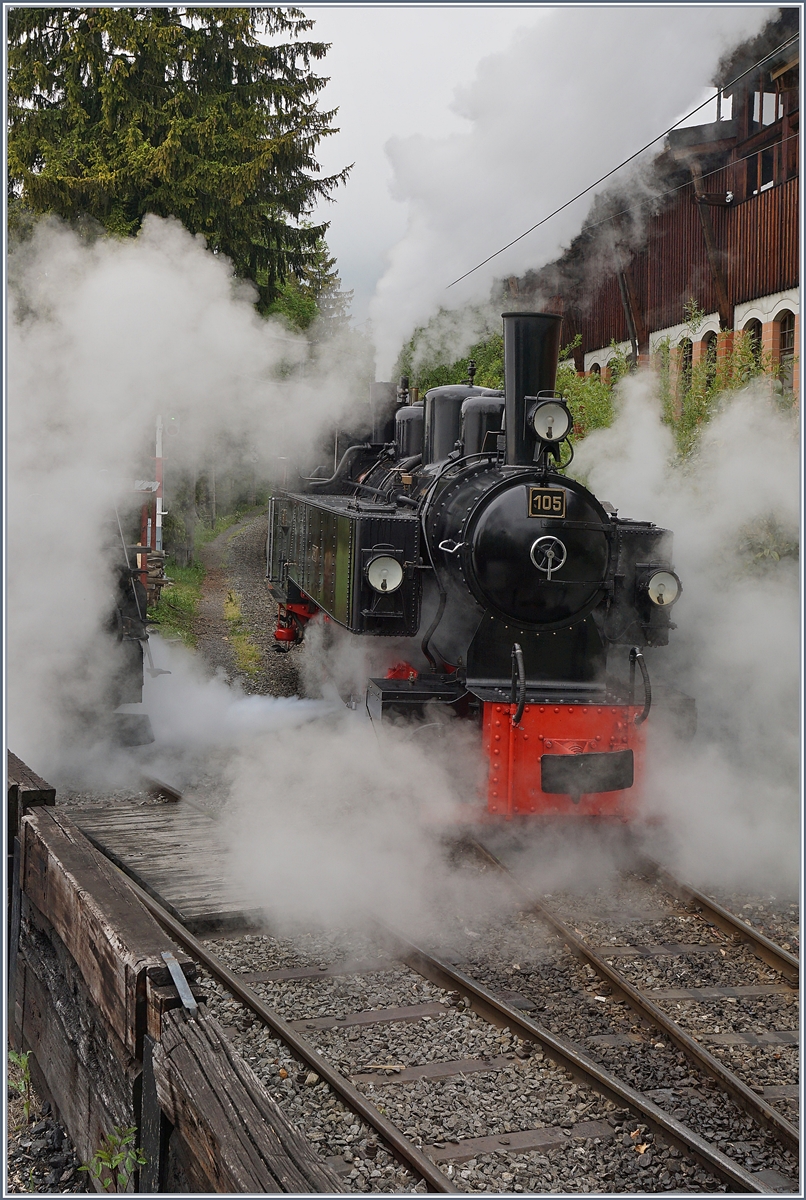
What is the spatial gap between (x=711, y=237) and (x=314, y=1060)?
10793 mm

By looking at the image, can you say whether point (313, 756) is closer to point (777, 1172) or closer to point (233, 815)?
point (233, 815)

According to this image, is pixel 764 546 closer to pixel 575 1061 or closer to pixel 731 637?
pixel 731 637

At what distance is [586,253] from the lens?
13.4 meters

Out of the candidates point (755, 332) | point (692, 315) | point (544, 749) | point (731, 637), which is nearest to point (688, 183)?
point (692, 315)

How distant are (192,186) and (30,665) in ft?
23.6

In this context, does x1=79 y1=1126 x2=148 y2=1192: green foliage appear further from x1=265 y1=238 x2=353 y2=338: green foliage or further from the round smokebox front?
x1=265 y1=238 x2=353 y2=338: green foliage

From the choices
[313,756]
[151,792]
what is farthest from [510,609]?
[151,792]

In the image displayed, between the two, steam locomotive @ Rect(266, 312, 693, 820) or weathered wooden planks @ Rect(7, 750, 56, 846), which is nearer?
weathered wooden planks @ Rect(7, 750, 56, 846)

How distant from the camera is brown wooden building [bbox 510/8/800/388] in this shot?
33.6 ft

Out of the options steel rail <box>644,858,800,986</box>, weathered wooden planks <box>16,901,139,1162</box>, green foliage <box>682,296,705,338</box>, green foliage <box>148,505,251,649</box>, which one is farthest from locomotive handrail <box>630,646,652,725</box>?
green foliage <box>682,296,705,338</box>

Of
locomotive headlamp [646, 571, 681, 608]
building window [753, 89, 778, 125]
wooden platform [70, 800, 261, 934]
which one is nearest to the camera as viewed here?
wooden platform [70, 800, 261, 934]

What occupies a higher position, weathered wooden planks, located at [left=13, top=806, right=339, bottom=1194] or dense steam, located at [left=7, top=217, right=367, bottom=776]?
dense steam, located at [left=7, top=217, right=367, bottom=776]

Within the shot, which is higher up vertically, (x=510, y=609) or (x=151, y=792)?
(x=510, y=609)

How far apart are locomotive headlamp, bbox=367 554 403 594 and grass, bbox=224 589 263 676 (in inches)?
194
